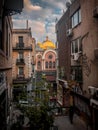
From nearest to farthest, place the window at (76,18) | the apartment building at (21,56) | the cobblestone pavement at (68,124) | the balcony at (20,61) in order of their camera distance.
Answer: the cobblestone pavement at (68,124) → the window at (76,18) → the apartment building at (21,56) → the balcony at (20,61)

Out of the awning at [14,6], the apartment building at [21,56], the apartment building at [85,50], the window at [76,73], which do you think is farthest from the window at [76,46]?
the apartment building at [21,56]

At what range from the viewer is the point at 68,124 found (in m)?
17.5

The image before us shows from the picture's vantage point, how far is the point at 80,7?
1772 cm

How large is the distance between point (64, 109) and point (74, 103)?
8.09 feet

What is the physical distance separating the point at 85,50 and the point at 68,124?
591 centimetres

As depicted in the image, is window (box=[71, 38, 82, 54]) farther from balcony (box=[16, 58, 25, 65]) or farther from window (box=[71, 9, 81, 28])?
balcony (box=[16, 58, 25, 65])

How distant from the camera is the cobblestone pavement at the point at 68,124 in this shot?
54.3 ft

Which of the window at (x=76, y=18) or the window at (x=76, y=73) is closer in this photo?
the window at (x=76, y=73)

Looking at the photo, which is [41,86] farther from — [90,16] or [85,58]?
[90,16]

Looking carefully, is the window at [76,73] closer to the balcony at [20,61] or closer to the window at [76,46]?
the window at [76,46]

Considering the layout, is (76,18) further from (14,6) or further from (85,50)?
(14,6)

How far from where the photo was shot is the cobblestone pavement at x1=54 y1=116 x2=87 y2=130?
54.3 feet

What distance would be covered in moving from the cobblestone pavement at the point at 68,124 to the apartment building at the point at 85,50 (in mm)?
751

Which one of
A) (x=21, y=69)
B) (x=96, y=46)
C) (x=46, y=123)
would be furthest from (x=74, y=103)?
(x=21, y=69)
